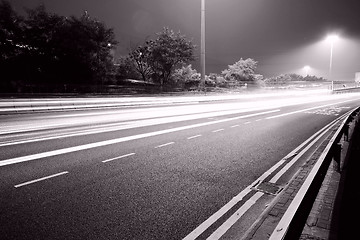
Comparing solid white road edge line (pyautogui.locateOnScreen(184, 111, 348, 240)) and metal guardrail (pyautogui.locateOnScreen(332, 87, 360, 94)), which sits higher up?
metal guardrail (pyautogui.locateOnScreen(332, 87, 360, 94))

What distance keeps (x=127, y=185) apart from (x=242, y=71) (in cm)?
5963

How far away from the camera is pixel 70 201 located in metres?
4.00

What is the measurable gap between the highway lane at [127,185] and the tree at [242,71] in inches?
2128

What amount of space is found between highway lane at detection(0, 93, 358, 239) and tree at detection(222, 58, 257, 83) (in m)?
54.1

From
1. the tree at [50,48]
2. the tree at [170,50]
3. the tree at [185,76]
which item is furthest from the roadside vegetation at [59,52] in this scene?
the tree at [185,76]

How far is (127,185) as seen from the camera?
4.67 m

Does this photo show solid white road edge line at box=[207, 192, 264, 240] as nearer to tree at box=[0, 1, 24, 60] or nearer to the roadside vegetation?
the roadside vegetation

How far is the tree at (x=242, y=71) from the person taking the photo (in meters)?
59.9

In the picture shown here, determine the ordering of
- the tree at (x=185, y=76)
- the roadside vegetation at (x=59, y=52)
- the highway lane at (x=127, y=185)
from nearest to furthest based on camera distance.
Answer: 1. the highway lane at (x=127, y=185)
2. the roadside vegetation at (x=59, y=52)
3. the tree at (x=185, y=76)

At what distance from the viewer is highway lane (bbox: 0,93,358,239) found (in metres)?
3.32

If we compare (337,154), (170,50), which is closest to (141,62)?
(170,50)

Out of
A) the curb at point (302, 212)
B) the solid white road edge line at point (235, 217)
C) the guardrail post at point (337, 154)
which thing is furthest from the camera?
the guardrail post at point (337, 154)

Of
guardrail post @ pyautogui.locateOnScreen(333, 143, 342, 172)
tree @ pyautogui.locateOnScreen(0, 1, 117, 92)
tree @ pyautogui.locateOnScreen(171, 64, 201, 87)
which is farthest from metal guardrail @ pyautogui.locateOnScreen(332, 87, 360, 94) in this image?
guardrail post @ pyautogui.locateOnScreen(333, 143, 342, 172)

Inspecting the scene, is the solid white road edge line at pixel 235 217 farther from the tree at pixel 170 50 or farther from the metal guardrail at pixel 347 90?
the metal guardrail at pixel 347 90
